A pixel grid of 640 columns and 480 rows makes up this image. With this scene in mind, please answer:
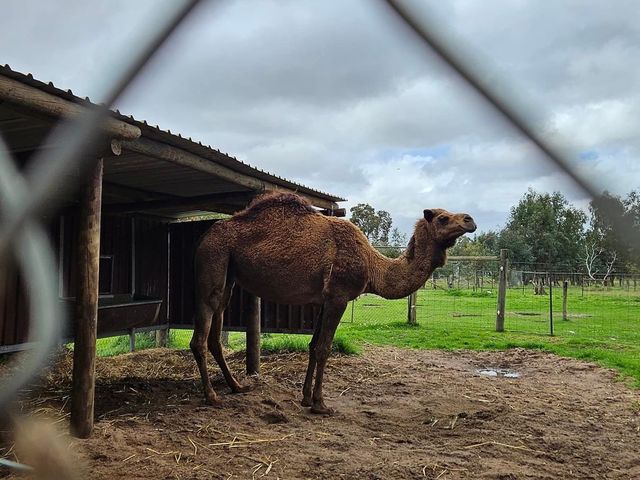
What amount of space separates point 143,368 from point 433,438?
5150mm

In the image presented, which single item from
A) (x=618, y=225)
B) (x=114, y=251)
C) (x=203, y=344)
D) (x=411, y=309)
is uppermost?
(x=114, y=251)

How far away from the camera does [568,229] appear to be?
0.84 meters

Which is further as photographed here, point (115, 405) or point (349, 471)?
point (115, 405)

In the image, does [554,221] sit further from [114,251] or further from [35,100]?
[114,251]

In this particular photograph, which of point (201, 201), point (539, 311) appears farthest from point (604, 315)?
point (201, 201)

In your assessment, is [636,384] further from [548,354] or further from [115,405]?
[115,405]

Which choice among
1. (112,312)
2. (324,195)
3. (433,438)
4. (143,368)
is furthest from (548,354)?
(112,312)

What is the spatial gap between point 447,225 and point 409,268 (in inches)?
27.7

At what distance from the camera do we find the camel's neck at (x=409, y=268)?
21.8 feet

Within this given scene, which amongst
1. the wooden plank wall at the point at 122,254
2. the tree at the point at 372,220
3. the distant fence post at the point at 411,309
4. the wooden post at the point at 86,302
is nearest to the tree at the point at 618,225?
the wooden post at the point at 86,302

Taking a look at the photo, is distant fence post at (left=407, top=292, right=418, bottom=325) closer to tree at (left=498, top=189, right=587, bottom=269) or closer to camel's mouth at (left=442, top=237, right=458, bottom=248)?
camel's mouth at (left=442, top=237, right=458, bottom=248)

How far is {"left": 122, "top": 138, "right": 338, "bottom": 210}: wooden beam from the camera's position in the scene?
5352 millimetres

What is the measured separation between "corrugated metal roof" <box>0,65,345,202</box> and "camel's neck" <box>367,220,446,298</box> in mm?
2029

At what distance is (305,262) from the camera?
21.8 feet
